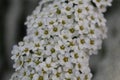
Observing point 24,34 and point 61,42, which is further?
point 24,34

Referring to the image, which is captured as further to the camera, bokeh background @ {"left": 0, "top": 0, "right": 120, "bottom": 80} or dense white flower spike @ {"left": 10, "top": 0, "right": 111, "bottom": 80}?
bokeh background @ {"left": 0, "top": 0, "right": 120, "bottom": 80}

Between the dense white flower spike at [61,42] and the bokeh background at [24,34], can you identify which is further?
the bokeh background at [24,34]

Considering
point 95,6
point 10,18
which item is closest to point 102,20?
point 95,6
